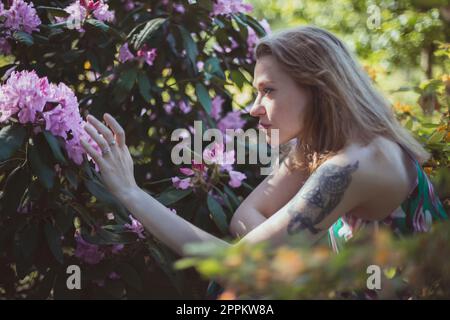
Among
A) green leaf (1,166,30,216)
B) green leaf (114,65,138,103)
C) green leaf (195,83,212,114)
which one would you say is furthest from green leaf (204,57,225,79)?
→ green leaf (1,166,30,216)

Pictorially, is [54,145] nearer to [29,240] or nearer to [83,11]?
[29,240]

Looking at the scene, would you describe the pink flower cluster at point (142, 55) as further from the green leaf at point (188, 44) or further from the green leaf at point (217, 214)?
the green leaf at point (217, 214)

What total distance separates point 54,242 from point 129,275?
33 cm

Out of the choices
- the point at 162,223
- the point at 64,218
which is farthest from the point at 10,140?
the point at 162,223

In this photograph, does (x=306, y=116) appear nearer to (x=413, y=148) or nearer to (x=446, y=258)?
(x=413, y=148)

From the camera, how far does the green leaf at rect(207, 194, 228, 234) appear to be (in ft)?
7.88

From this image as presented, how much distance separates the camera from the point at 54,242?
2.22 meters

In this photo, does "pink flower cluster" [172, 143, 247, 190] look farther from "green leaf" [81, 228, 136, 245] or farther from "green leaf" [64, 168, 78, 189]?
"green leaf" [64, 168, 78, 189]

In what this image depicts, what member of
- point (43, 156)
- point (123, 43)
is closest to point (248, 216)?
point (43, 156)

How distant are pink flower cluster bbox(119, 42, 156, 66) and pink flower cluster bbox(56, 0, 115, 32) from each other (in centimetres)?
23

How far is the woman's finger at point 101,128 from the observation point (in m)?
1.94

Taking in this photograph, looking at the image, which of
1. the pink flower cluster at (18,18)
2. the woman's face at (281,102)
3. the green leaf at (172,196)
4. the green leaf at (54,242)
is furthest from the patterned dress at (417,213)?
the pink flower cluster at (18,18)

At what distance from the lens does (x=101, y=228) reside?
2279 millimetres

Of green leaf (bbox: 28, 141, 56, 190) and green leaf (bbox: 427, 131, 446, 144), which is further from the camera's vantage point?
green leaf (bbox: 427, 131, 446, 144)
